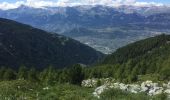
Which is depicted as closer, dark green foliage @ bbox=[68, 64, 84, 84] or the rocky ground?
the rocky ground

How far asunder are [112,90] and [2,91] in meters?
13.7

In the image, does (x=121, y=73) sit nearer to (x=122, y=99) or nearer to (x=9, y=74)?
(x=9, y=74)

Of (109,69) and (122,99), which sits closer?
(122,99)

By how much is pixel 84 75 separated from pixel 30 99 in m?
120

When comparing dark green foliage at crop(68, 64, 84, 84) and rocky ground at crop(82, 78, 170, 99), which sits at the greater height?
dark green foliage at crop(68, 64, 84, 84)

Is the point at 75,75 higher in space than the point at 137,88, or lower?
higher

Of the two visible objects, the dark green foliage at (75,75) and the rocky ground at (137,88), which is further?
the dark green foliage at (75,75)

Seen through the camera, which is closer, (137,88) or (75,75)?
(137,88)

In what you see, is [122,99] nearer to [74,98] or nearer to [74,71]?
[74,98]

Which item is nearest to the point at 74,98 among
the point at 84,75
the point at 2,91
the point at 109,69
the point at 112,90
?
the point at 112,90

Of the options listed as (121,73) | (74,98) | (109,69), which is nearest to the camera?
(74,98)

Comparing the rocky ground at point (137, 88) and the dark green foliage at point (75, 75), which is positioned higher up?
the dark green foliage at point (75, 75)

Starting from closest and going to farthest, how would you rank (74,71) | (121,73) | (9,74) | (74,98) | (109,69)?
(74,98) < (9,74) < (74,71) < (121,73) < (109,69)

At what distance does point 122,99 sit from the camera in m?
47.4
